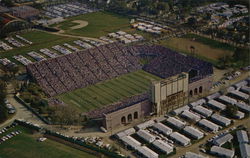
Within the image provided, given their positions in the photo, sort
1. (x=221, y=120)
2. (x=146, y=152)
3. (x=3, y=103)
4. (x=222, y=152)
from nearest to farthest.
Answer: (x=222, y=152) < (x=146, y=152) < (x=221, y=120) < (x=3, y=103)

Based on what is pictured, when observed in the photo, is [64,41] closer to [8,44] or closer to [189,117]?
[8,44]

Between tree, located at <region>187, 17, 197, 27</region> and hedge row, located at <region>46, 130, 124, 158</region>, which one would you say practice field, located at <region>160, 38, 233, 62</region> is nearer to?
tree, located at <region>187, 17, 197, 27</region>

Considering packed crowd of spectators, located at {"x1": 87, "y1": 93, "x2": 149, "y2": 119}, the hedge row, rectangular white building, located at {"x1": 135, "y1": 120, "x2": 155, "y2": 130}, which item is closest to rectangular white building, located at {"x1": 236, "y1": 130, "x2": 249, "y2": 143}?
rectangular white building, located at {"x1": 135, "y1": 120, "x2": 155, "y2": 130}

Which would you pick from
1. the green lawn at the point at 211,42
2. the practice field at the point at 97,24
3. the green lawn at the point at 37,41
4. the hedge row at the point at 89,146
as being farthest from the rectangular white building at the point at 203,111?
the practice field at the point at 97,24

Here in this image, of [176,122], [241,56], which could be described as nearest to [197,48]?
[241,56]

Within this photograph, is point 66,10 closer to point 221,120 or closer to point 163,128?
point 163,128

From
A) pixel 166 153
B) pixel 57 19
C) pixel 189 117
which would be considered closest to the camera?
pixel 166 153

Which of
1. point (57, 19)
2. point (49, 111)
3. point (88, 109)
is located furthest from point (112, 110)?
point (57, 19)
